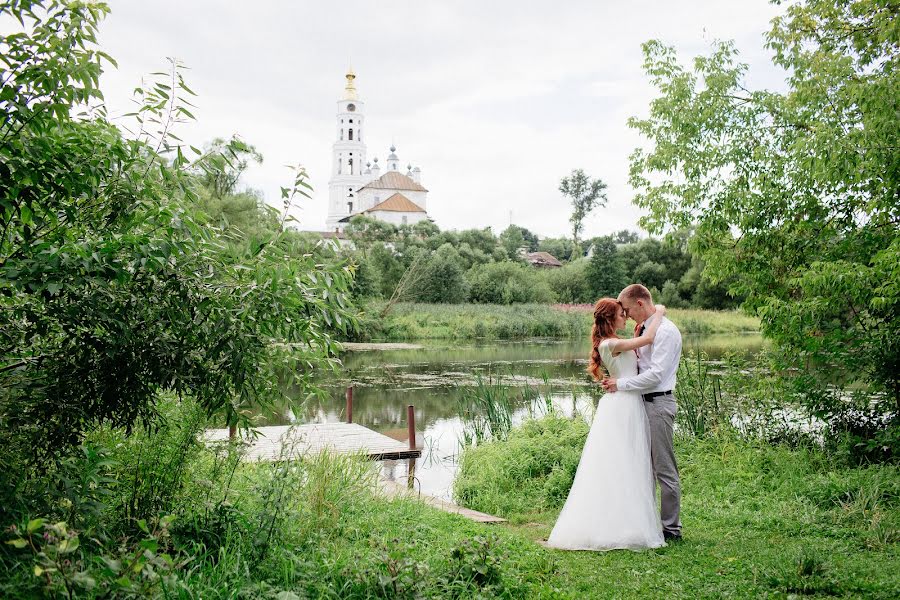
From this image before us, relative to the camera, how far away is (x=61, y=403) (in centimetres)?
338

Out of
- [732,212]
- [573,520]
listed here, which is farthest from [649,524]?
[732,212]

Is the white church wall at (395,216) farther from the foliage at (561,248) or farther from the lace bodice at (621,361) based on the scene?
the lace bodice at (621,361)

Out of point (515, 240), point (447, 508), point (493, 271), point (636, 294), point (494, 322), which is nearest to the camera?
point (636, 294)

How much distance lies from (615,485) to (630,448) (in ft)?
0.96

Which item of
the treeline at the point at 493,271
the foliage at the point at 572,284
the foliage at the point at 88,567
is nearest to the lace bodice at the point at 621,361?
the foliage at the point at 88,567

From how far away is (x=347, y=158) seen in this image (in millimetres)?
91688

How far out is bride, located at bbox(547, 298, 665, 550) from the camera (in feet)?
16.4

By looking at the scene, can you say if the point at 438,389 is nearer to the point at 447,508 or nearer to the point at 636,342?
the point at 447,508

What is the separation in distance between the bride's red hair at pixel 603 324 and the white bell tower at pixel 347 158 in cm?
8482

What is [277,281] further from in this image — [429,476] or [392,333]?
[392,333]

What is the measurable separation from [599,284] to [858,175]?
45845 mm

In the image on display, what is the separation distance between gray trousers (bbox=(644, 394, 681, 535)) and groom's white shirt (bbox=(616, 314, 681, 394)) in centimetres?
12

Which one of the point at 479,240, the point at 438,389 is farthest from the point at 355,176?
the point at 438,389

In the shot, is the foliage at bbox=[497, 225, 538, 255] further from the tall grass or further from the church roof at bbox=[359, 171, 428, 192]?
the tall grass
